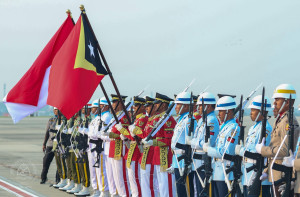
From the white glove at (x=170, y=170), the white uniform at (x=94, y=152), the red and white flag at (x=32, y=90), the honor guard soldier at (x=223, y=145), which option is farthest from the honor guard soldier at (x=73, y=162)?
the honor guard soldier at (x=223, y=145)

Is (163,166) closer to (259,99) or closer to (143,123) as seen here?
(143,123)

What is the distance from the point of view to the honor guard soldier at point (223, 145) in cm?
1002

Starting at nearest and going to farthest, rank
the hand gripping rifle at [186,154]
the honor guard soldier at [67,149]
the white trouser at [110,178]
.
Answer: the hand gripping rifle at [186,154]
the white trouser at [110,178]
the honor guard soldier at [67,149]

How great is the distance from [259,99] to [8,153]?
19352 millimetres

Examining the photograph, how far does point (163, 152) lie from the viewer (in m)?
12.1

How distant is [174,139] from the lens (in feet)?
37.5

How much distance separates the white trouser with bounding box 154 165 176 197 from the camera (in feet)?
39.1

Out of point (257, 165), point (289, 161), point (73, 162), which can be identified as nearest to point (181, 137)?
point (257, 165)

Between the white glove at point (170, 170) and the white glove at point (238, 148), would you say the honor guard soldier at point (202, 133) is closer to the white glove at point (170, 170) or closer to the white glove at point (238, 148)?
the white glove at point (170, 170)

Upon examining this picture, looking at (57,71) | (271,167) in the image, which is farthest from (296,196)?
(57,71)

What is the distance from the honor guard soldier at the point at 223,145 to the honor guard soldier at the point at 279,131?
89 centimetres

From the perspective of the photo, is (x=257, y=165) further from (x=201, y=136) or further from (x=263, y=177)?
(x=201, y=136)

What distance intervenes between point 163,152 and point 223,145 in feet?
7.22

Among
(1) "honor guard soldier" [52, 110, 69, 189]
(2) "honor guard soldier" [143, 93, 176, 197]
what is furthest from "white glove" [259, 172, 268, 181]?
(1) "honor guard soldier" [52, 110, 69, 189]
